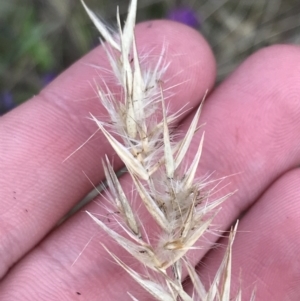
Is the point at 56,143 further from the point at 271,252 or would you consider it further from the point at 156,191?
the point at 271,252

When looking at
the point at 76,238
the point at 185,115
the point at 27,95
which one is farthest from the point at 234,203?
the point at 27,95

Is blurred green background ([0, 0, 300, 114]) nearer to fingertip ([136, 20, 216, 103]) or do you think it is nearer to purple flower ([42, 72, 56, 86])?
purple flower ([42, 72, 56, 86])

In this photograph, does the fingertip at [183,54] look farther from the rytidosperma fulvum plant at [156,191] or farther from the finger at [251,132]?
the rytidosperma fulvum plant at [156,191]

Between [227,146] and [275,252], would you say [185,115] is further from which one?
[275,252]

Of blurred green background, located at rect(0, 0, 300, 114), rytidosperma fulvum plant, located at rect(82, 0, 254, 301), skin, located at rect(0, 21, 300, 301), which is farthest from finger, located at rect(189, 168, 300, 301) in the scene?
blurred green background, located at rect(0, 0, 300, 114)

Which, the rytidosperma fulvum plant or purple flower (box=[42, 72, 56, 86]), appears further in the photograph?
purple flower (box=[42, 72, 56, 86])

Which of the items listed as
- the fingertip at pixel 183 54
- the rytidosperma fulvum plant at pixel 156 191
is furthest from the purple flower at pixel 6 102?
the rytidosperma fulvum plant at pixel 156 191
